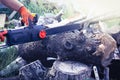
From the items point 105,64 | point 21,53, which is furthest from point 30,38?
point 105,64

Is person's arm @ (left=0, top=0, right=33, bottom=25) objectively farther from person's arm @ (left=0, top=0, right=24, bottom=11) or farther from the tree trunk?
the tree trunk

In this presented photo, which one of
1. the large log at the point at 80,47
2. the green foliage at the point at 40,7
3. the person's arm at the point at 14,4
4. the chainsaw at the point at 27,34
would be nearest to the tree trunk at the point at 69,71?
the large log at the point at 80,47

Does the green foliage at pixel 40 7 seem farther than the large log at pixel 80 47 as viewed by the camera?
Yes

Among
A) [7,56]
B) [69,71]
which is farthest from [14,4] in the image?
[69,71]

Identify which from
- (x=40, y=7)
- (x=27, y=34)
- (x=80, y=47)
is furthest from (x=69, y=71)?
(x=40, y=7)

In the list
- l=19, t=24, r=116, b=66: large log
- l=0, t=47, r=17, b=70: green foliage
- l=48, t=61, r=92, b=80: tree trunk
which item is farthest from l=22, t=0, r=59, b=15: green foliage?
l=48, t=61, r=92, b=80: tree trunk

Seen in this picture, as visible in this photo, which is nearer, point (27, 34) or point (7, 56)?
point (27, 34)

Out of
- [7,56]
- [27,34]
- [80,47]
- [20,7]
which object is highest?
[20,7]

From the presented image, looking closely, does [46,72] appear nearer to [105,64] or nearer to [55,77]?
[55,77]

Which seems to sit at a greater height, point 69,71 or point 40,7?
point 40,7

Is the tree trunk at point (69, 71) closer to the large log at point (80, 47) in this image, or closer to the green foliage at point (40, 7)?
the large log at point (80, 47)

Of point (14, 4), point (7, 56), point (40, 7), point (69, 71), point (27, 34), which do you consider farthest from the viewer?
point (40, 7)

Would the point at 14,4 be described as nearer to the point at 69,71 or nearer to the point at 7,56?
the point at 7,56

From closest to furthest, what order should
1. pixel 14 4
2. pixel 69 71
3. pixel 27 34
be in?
1. pixel 27 34
2. pixel 69 71
3. pixel 14 4
